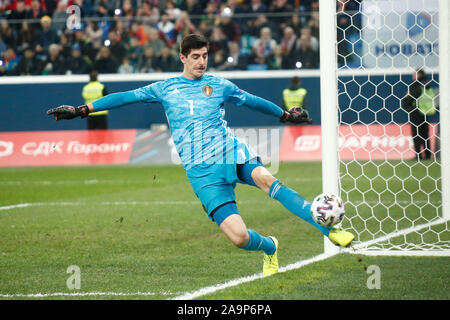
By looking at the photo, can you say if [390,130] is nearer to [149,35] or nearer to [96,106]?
[149,35]

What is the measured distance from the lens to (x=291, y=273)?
18.2 ft

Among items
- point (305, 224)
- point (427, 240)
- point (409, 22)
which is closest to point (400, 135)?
point (409, 22)

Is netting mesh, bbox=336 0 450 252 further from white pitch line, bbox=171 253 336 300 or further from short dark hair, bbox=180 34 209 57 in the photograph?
short dark hair, bbox=180 34 209 57

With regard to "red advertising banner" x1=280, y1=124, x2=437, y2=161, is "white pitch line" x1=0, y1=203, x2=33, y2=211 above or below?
below

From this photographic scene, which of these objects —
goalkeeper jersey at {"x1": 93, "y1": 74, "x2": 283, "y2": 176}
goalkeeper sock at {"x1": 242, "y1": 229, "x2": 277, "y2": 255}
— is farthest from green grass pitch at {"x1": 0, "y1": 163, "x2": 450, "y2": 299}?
goalkeeper jersey at {"x1": 93, "y1": 74, "x2": 283, "y2": 176}

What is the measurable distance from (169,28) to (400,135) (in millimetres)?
6659

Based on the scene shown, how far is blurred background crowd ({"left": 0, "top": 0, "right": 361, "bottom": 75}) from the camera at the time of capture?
59.7 ft

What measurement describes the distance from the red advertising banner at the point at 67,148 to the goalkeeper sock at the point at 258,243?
11.1 meters

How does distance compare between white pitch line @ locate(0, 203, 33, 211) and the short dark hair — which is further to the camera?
white pitch line @ locate(0, 203, 33, 211)

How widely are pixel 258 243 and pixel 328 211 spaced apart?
921mm

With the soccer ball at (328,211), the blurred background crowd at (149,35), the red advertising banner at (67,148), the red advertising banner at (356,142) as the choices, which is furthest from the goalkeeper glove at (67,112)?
the blurred background crowd at (149,35)

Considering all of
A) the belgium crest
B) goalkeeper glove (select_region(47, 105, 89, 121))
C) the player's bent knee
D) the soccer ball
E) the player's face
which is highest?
the player's face

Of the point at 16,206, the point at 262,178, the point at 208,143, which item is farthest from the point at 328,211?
the point at 16,206

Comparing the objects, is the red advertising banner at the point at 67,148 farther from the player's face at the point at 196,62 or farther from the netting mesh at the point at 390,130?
the player's face at the point at 196,62
